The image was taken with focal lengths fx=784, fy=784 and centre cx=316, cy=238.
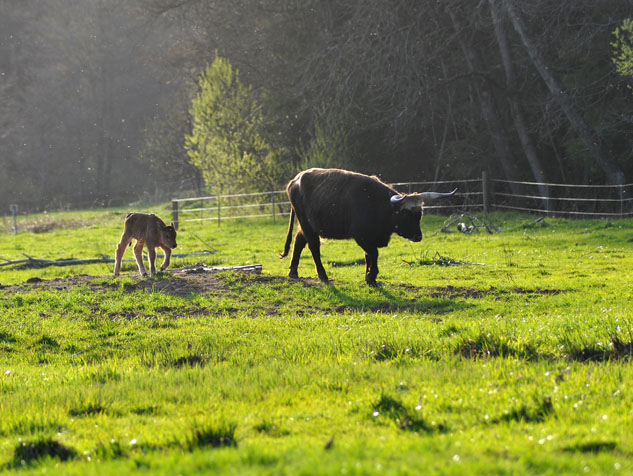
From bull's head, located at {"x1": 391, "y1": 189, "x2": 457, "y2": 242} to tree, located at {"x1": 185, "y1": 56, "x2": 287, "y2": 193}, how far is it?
26667mm

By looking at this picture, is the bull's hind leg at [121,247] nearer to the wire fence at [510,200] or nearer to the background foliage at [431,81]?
the wire fence at [510,200]

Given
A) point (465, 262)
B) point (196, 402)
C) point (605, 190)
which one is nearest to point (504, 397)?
point (196, 402)

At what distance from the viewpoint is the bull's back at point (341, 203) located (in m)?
14.9

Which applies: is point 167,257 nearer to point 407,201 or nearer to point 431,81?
point 407,201

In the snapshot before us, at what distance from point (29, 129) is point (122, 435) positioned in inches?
3082

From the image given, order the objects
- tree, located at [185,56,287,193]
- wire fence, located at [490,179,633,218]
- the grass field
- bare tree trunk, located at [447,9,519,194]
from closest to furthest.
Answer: the grass field, wire fence, located at [490,179,633,218], bare tree trunk, located at [447,9,519,194], tree, located at [185,56,287,193]

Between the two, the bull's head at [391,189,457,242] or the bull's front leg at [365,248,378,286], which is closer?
the bull's front leg at [365,248,378,286]

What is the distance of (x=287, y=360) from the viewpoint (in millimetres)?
8859

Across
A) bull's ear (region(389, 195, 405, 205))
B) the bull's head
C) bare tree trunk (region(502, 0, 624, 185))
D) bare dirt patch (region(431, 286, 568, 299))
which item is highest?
bare tree trunk (region(502, 0, 624, 185))

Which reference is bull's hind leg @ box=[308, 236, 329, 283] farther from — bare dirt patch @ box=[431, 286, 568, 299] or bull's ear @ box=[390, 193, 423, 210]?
bare dirt patch @ box=[431, 286, 568, 299]

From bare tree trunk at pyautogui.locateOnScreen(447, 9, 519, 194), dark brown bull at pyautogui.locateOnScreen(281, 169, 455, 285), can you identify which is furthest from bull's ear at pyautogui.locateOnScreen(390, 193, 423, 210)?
bare tree trunk at pyautogui.locateOnScreen(447, 9, 519, 194)

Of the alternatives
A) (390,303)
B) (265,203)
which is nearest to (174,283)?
(390,303)

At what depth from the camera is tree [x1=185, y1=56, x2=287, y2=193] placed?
4150 cm

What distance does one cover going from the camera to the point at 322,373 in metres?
7.85
